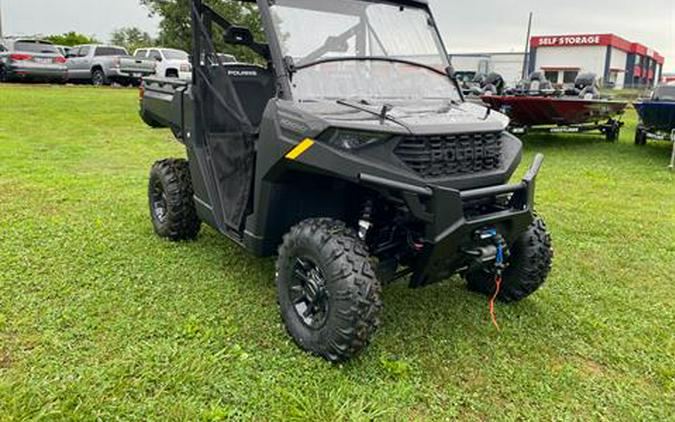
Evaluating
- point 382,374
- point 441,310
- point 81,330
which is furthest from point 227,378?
point 441,310

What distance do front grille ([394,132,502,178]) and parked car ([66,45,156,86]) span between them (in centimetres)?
2104

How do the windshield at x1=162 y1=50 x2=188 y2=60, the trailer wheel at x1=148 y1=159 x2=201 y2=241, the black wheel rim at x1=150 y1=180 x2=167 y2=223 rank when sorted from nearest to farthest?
1. the trailer wheel at x1=148 y1=159 x2=201 y2=241
2. the black wheel rim at x1=150 y1=180 x2=167 y2=223
3. the windshield at x1=162 y1=50 x2=188 y2=60

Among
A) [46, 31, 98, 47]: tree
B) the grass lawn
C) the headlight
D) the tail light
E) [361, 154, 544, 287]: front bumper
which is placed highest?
[46, 31, 98, 47]: tree

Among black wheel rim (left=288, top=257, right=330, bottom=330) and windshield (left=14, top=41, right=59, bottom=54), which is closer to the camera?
black wheel rim (left=288, top=257, right=330, bottom=330)

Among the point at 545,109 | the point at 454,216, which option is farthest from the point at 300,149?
the point at 545,109

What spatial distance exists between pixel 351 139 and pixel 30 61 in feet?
70.7

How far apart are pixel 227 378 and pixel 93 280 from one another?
159cm

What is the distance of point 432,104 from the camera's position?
3387mm

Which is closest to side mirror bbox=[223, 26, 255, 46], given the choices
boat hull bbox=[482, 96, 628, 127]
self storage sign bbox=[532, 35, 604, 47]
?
boat hull bbox=[482, 96, 628, 127]

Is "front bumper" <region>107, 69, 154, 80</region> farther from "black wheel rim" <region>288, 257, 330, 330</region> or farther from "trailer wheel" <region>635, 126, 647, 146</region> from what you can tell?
"black wheel rim" <region>288, 257, 330, 330</region>

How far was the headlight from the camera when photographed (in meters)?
2.65

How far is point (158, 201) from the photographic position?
15.9 ft

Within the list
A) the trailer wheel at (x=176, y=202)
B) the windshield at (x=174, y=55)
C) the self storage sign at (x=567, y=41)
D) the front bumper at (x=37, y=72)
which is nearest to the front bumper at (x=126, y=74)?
the windshield at (x=174, y=55)

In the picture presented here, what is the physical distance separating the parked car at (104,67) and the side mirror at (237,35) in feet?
66.1
